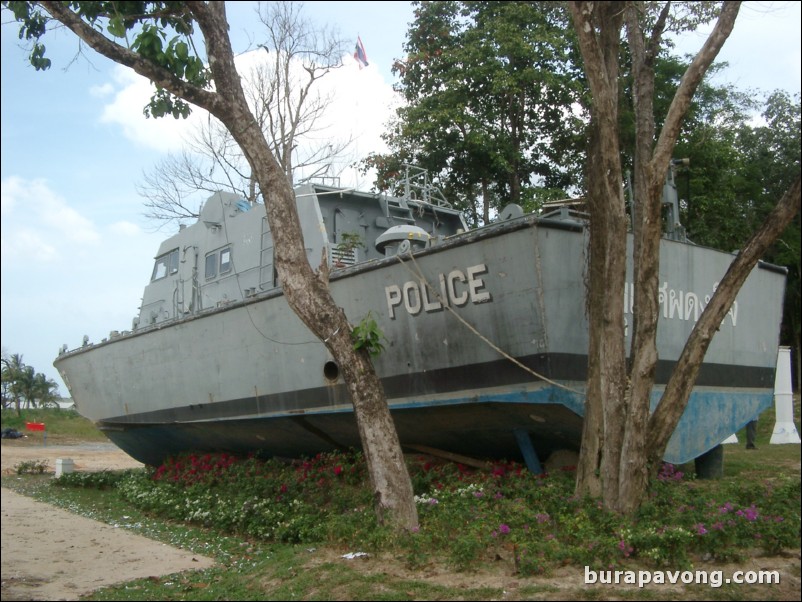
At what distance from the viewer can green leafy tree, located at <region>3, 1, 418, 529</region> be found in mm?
6828

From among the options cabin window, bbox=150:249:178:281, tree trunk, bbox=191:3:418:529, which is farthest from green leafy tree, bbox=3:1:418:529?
cabin window, bbox=150:249:178:281

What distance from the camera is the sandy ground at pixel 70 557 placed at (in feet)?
21.2

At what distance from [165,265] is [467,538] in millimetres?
9652

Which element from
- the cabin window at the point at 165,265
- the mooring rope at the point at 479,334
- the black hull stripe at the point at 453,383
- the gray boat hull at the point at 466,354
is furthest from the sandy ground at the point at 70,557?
the cabin window at the point at 165,265

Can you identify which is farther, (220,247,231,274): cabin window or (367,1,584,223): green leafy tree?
(367,1,584,223): green leafy tree

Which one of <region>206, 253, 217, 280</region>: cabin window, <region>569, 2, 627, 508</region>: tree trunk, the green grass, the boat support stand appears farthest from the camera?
<region>206, 253, 217, 280</region>: cabin window

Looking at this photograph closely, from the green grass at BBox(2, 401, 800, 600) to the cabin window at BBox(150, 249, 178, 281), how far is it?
540 centimetres

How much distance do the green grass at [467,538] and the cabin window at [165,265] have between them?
17.7 feet

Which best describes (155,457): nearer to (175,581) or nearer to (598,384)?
(175,581)

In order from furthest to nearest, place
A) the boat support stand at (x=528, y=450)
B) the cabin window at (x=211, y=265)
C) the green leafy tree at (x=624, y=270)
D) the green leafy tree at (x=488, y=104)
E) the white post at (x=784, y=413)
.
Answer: the green leafy tree at (x=488, y=104), the white post at (x=784, y=413), the cabin window at (x=211, y=265), the boat support stand at (x=528, y=450), the green leafy tree at (x=624, y=270)

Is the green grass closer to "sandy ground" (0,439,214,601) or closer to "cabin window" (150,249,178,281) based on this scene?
"sandy ground" (0,439,214,601)

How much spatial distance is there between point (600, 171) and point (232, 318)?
585 cm

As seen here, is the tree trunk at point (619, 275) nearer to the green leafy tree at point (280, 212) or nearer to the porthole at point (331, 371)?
the green leafy tree at point (280, 212)

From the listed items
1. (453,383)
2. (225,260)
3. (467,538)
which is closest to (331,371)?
(453,383)
